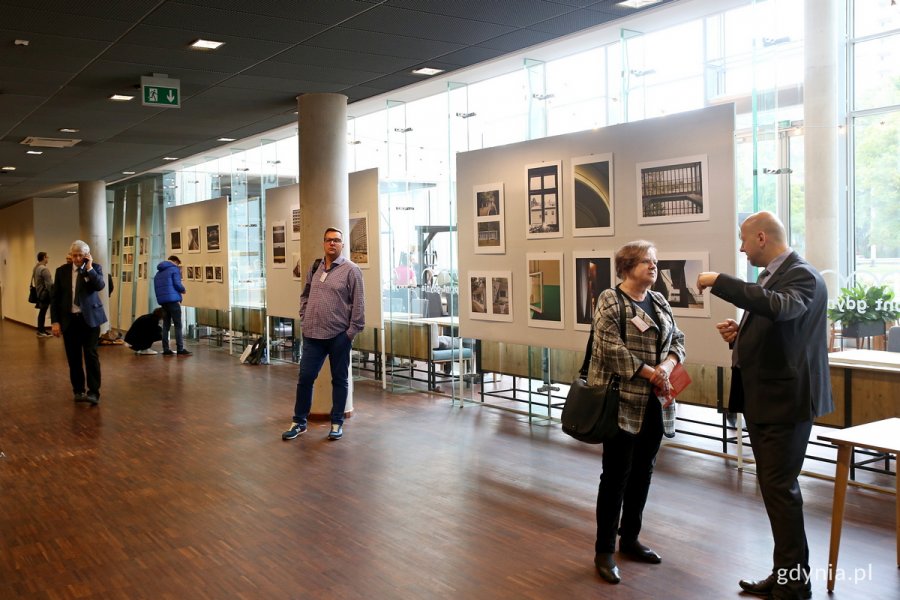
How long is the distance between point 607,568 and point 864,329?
13.3 feet

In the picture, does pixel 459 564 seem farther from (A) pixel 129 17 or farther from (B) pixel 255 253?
(B) pixel 255 253

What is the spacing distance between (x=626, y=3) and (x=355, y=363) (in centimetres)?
731

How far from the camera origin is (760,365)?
146 inches

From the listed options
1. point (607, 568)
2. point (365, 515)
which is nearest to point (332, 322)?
point (365, 515)

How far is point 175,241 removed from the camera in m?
16.9

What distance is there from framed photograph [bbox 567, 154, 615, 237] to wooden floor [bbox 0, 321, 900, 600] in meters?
1.86

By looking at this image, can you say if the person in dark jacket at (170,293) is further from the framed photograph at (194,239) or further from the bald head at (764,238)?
the bald head at (764,238)

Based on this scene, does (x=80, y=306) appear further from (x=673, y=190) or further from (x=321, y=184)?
(x=673, y=190)

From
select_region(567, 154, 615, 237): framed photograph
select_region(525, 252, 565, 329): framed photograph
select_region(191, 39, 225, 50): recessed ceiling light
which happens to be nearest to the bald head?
select_region(567, 154, 615, 237): framed photograph

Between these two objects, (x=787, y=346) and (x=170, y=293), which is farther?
(x=170, y=293)

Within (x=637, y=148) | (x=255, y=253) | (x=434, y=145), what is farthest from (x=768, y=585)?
(x=255, y=253)

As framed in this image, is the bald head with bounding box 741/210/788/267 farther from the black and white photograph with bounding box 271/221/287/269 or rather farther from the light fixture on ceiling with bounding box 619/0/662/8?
the black and white photograph with bounding box 271/221/287/269

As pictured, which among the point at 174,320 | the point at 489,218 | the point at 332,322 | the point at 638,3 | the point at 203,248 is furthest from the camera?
the point at 203,248

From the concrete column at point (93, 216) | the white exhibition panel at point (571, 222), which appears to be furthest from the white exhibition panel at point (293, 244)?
the concrete column at point (93, 216)
